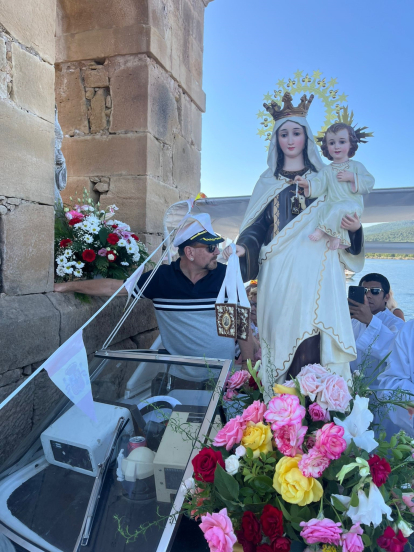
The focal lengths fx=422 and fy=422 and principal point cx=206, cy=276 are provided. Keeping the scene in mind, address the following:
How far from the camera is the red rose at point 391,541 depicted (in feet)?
3.79

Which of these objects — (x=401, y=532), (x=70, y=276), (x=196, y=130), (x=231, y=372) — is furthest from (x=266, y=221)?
(x=196, y=130)

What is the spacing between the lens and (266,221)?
2.13 m

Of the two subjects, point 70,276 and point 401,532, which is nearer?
point 401,532

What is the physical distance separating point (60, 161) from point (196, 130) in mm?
2414

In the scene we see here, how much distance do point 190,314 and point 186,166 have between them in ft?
9.28

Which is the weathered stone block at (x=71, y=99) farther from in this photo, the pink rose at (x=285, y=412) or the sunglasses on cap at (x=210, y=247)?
the pink rose at (x=285, y=412)

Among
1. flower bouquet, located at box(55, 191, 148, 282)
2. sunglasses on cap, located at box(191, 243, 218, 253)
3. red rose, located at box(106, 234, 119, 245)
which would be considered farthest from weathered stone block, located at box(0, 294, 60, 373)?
sunglasses on cap, located at box(191, 243, 218, 253)

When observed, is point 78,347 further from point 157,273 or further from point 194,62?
point 194,62

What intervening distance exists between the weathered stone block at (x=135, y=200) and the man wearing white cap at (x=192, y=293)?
4.75 feet

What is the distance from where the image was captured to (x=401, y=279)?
193 inches

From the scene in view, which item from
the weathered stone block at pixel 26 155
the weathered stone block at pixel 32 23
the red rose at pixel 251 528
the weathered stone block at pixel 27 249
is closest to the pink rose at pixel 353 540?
the red rose at pixel 251 528

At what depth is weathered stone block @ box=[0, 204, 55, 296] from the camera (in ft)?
7.86

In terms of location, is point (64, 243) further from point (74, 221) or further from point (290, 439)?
point (290, 439)

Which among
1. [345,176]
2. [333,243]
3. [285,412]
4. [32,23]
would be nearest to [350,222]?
[333,243]
